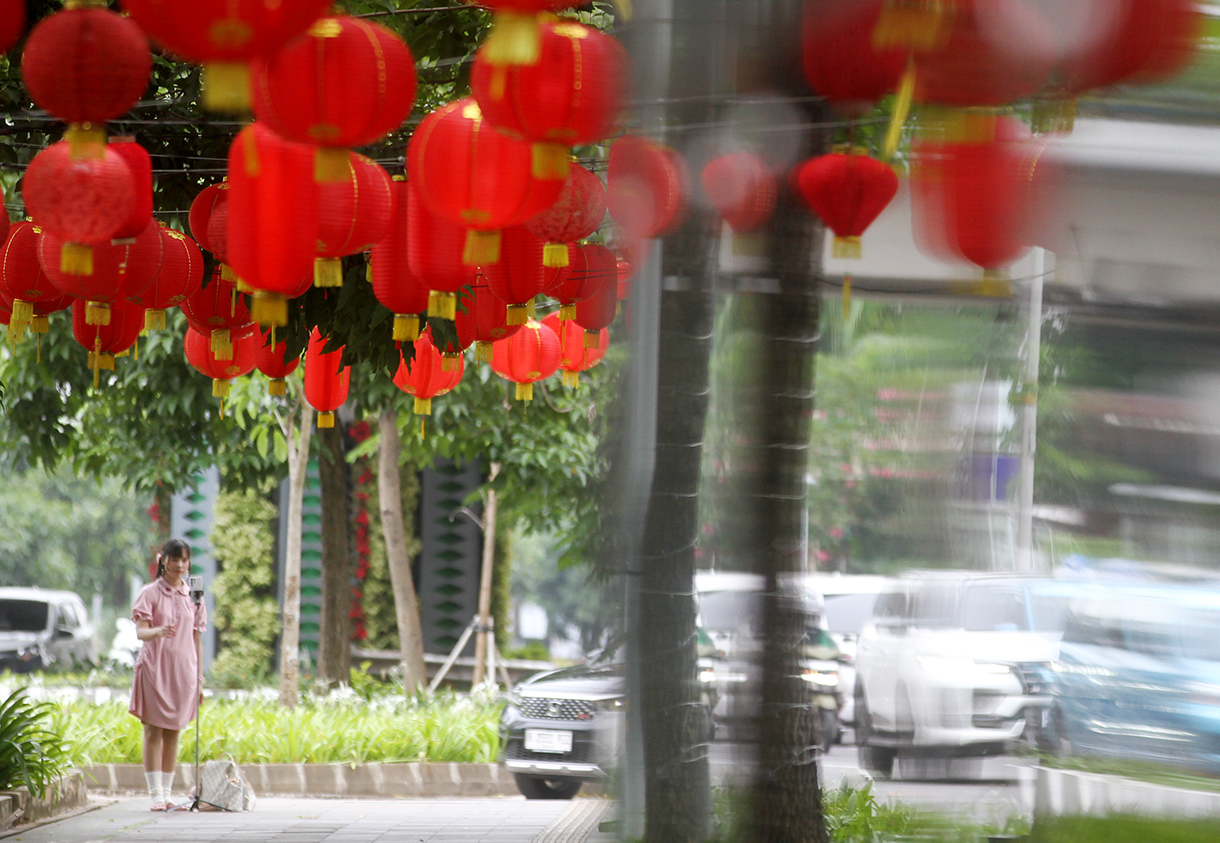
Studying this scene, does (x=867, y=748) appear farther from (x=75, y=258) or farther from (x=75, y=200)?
(x=75, y=200)

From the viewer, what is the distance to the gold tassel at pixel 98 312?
4.93m

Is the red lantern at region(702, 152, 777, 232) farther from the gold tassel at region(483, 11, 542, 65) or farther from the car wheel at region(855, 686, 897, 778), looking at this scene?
the car wheel at region(855, 686, 897, 778)

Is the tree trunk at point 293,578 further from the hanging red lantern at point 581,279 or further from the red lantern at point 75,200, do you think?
the red lantern at point 75,200

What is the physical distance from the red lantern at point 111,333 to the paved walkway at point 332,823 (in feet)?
8.95

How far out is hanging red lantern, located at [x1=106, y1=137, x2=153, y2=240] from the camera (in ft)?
13.5

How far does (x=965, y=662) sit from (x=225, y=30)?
2.02 meters

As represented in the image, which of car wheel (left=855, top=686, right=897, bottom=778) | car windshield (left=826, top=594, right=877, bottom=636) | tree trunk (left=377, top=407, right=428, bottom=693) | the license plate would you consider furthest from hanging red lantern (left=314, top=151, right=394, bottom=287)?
tree trunk (left=377, top=407, right=428, bottom=693)

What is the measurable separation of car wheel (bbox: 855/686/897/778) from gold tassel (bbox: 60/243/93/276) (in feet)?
8.64

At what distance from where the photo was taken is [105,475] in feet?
40.9

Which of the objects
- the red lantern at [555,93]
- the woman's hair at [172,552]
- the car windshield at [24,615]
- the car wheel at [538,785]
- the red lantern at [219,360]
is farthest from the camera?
the car windshield at [24,615]

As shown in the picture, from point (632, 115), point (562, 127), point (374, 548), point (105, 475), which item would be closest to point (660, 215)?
point (632, 115)

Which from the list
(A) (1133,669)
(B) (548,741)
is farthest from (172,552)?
(A) (1133,669)

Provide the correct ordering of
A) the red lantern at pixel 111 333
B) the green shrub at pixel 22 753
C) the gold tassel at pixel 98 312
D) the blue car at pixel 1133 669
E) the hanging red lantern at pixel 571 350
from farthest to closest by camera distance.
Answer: the green shrub at pixel 22 753 < the hanging red lantern at pixel 571 350 < the red lantern at pixel 111 333 < the gold tassel at pixel 98 312 < the blue car at pixel 1133 669

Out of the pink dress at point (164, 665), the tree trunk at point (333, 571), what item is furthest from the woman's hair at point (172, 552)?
the tree trunk at point (333, 571)
